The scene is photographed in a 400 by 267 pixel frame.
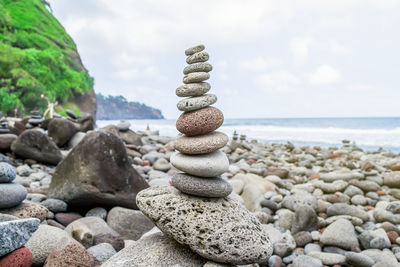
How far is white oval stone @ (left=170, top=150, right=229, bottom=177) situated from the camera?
2.72 metres

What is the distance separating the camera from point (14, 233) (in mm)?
2395

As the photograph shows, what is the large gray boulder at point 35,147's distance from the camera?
22.6ft

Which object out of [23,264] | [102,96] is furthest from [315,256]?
[102,96]

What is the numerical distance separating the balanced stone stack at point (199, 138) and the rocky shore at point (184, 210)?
1 centimetres

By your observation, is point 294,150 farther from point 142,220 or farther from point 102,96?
point 102,96

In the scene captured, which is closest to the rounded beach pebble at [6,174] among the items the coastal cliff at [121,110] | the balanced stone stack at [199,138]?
the balanced stone stack at [199,138]

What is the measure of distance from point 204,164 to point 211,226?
560mm

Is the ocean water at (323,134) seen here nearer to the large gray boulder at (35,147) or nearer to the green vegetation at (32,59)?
the green vegetation at (32,59)

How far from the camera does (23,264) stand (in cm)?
251

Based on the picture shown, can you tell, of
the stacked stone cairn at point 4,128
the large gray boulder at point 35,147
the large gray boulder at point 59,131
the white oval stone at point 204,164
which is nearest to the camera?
the white oval stone at point 204,164

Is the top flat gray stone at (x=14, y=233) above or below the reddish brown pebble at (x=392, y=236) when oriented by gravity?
above

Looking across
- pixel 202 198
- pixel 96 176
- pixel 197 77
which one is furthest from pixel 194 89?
pixel 96 176

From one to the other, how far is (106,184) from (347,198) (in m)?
5.17

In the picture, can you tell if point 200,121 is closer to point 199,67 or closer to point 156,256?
point 199,67
